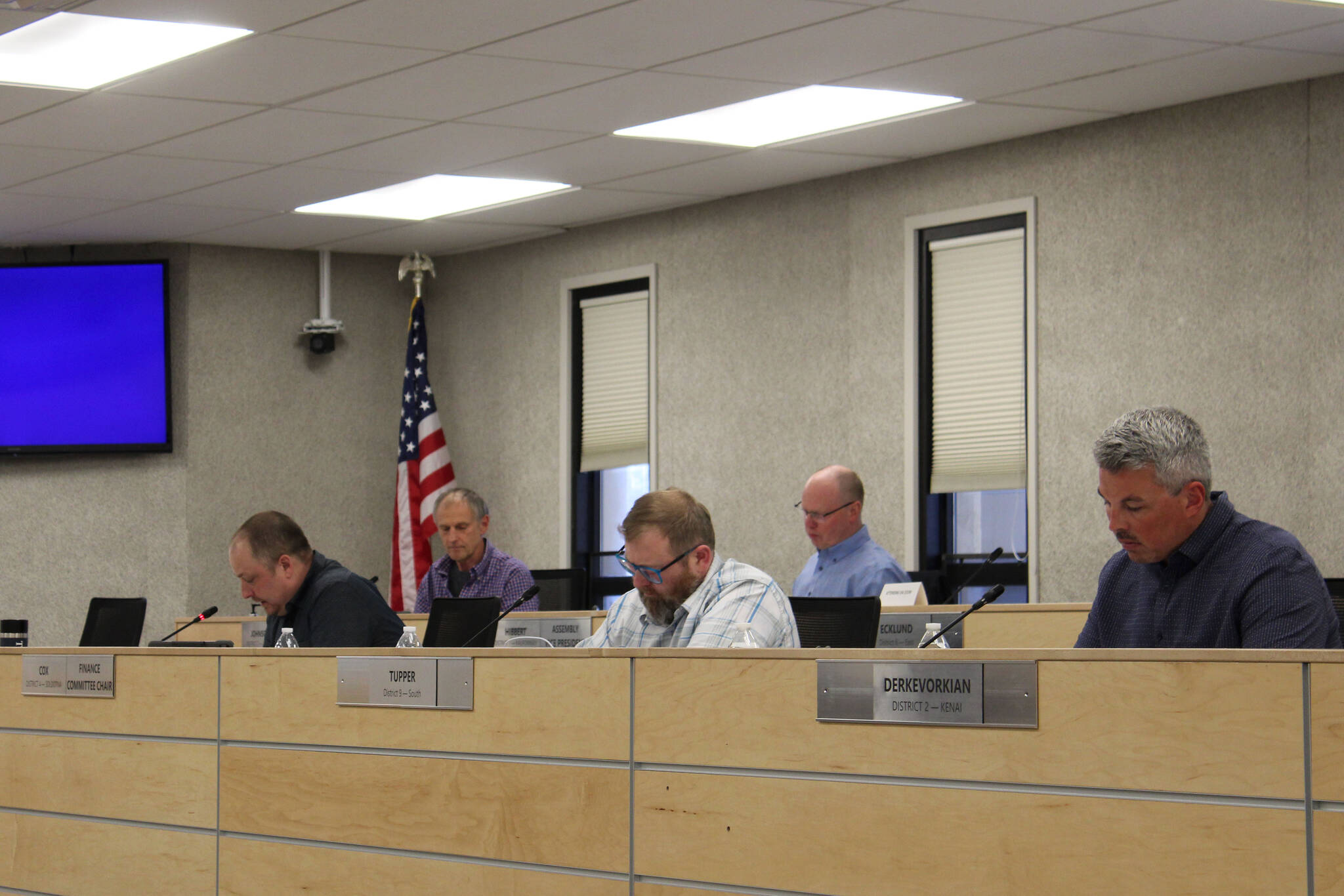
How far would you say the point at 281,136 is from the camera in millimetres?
6605

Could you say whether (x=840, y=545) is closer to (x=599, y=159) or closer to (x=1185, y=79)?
(x=1185, y=79)

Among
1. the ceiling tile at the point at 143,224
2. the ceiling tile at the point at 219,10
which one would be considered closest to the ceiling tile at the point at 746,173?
the ceiling tile at the point at 143,224

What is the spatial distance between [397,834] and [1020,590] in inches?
161

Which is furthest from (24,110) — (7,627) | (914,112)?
(914,112)

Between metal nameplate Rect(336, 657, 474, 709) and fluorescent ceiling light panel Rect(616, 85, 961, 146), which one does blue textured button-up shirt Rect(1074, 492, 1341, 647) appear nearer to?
metal nameplate Rect(336, 657, 474, 709)

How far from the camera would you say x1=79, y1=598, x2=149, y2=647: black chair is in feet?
17.3

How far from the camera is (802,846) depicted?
2678 mm

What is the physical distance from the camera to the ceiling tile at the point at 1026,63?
214 inches

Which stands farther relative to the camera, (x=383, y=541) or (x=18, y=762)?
(x=383, y=541)

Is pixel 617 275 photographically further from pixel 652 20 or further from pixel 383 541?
pixel 652 20

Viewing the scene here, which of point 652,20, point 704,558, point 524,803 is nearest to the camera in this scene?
point 524,803

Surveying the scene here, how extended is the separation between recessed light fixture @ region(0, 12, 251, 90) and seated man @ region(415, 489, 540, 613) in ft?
6.38

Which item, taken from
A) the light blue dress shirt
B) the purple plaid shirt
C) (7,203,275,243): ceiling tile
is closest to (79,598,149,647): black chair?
the purple plaid shirt

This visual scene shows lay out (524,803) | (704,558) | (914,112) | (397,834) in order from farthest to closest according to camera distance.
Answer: (914,112) → (704,558) → (397,834) → (524,803)
